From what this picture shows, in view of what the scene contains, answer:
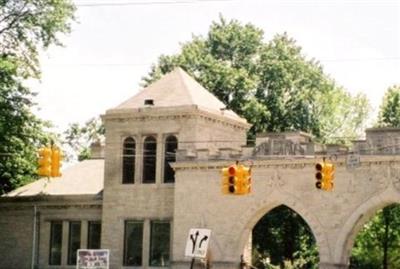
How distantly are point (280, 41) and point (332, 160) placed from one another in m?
25.3

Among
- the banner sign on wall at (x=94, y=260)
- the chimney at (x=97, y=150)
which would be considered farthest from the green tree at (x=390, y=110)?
the banner sign on wall at (x=94, y=260)

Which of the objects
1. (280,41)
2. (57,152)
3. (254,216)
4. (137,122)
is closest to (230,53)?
(280,41)

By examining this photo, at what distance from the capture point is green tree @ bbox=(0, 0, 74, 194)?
45844mm

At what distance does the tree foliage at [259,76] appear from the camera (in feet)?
195

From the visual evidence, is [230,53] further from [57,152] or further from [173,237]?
[57,152]

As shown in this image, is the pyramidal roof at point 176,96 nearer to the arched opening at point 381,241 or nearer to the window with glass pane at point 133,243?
the window with glass pane at point 133,243

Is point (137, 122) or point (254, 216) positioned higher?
point (137, 122)

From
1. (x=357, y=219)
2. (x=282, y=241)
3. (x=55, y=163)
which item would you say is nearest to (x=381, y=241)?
(x=282, y=241)

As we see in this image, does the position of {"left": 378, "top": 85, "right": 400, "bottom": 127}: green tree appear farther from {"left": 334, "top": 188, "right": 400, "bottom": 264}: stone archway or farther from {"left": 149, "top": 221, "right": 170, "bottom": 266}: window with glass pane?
{"left": 334, "top": 188, "right": 400, "bottom": 264}: stone archway

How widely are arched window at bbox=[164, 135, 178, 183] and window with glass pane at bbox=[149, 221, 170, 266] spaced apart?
1.98m

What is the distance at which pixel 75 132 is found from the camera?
Answer: 7788cm

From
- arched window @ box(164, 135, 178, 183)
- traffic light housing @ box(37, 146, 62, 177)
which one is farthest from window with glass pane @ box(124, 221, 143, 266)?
traffic light housing @ box(37, 146, 62, 177)

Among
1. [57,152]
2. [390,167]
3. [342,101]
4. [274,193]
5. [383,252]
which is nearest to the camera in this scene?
[57,152]

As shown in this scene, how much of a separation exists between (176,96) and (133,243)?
6891 millimetres
